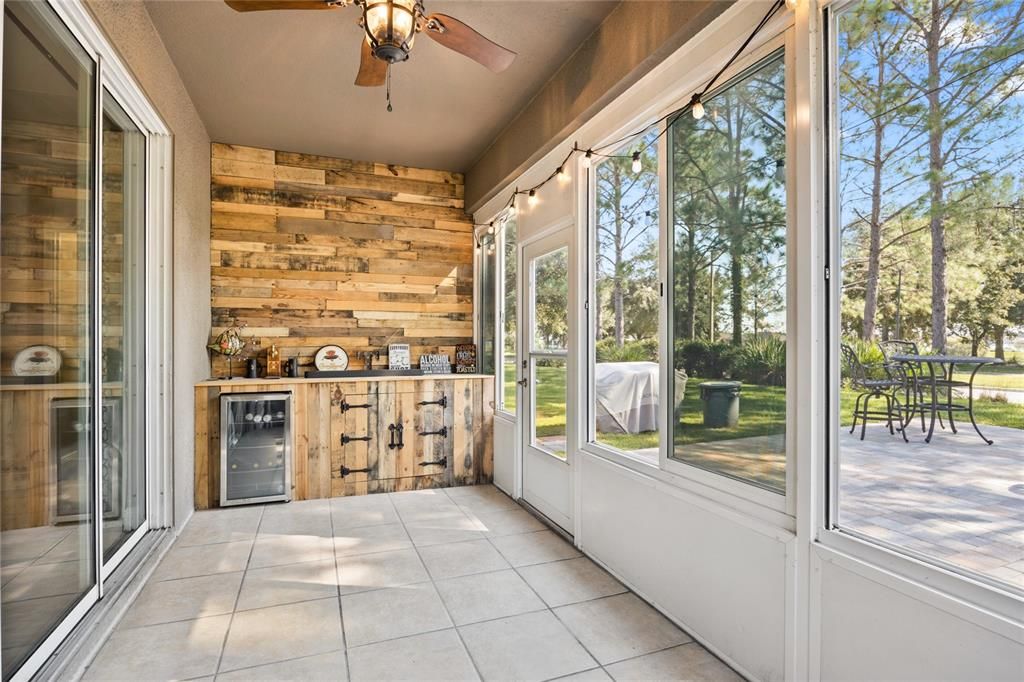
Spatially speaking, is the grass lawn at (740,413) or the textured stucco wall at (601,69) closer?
the grass lawn at (740,413)

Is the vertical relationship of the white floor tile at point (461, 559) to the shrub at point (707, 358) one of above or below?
below

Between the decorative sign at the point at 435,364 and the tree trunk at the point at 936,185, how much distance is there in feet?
13.7

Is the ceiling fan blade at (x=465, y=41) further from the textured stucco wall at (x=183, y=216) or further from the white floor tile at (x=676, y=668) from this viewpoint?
the white floor tile at (x=676, y=668)

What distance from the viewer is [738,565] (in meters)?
2.04

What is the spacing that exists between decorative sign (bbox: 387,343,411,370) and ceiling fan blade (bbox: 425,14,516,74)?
3195 millimetres

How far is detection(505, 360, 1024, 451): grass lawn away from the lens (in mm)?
1432

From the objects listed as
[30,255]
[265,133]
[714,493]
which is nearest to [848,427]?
[714,493]

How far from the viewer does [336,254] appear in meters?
4.96

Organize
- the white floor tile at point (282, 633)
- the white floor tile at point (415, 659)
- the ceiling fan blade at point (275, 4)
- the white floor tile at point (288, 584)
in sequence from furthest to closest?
the white floor tile at point (288, 584)
the white floor tile at point (282, 633)
the white floor tile at point (415, 659)
the ceiling fan blade at point (275, 4)

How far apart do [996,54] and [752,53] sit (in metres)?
0.82

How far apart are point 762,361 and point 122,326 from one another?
3018mm

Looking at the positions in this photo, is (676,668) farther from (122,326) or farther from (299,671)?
(122,326)

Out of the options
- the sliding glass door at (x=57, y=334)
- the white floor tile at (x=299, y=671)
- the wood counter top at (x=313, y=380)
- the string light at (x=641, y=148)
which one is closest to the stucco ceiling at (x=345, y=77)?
the string light at (x=641, y=148)

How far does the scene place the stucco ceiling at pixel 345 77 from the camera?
9.16ft
